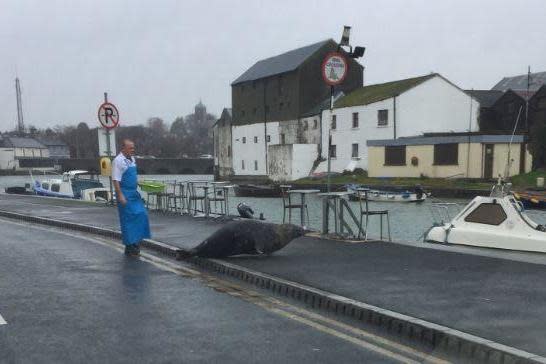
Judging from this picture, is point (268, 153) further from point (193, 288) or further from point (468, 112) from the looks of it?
point (193, 288)

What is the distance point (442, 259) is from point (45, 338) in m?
6.62

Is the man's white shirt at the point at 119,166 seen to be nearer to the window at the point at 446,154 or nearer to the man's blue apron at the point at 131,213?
the man's blue apron at the point at 131,213

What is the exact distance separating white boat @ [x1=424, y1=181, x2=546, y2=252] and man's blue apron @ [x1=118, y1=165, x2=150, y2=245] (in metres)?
8.78

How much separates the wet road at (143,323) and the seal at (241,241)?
81cm

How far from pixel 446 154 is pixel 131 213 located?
131 ft

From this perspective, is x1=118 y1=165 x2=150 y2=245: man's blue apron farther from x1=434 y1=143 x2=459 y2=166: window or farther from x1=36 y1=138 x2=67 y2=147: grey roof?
x1=36 y1=138 x2=67 y2=147: grey roof

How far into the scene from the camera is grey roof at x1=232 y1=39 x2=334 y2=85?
67.3 metres

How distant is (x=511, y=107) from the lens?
61938mm

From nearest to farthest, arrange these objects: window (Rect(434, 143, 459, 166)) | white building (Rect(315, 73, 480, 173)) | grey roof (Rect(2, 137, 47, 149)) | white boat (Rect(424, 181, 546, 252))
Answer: white boat (Rect(424, 181, 546, 252)) → window (Rect(434, 143, 459, 166)) → white building (Rect(315, 73, 480, 173)) → grey roof (Rect(2, 137, 47, 149))

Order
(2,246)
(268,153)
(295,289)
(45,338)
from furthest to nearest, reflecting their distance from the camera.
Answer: (268,153), (2,246), (295,289), (45,338)

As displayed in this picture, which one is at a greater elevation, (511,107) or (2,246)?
(511,107)

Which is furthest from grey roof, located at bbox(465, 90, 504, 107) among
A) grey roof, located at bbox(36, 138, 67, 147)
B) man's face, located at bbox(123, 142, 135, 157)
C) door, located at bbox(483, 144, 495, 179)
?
grey roof, located at bbox(36, 138, 67, 147)

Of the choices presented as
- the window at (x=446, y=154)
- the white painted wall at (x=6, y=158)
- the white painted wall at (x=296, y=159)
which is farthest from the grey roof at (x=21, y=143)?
the window at (x=446, y=154)

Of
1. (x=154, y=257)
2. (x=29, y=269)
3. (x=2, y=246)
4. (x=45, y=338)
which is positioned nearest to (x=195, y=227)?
(x=154, y=257)
